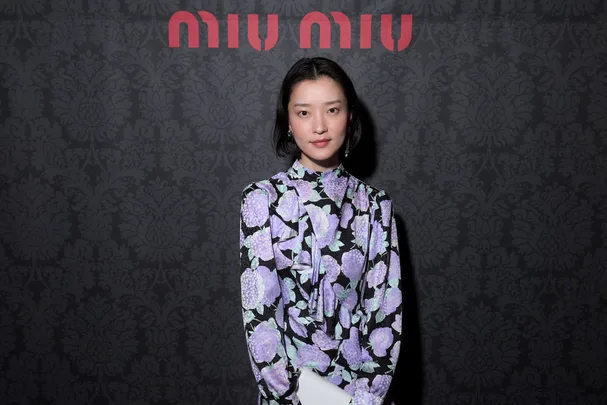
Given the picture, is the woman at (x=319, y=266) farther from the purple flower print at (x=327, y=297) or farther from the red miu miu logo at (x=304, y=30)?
the red miu miu logo at (x=304, y=30)

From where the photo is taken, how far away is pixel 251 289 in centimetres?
132

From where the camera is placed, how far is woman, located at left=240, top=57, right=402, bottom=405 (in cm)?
132

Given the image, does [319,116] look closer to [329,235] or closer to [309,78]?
[309,78]

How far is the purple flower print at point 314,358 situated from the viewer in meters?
1.34

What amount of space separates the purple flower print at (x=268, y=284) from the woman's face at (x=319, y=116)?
0.98 feet

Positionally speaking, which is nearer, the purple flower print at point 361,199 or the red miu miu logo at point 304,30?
the purple flower print at point 361,199

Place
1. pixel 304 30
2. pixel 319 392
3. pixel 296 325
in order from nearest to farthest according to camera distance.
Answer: pixel 319 392, pixel 296 325, pixel 304 30

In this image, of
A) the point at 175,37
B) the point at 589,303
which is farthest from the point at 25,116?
the point at 589,303

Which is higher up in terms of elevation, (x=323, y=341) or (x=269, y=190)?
(x=269, y=190)

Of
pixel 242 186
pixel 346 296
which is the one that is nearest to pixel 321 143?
pixel 346 296

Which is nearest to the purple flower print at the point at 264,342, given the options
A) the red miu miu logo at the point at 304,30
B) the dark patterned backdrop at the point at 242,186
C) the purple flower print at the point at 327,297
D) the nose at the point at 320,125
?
the purple flower print at the point at 327,297

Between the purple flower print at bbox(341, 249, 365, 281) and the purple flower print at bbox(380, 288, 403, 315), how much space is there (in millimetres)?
86

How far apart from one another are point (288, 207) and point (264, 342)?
1.07 ft

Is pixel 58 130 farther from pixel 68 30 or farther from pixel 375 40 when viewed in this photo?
pixel 375 40
